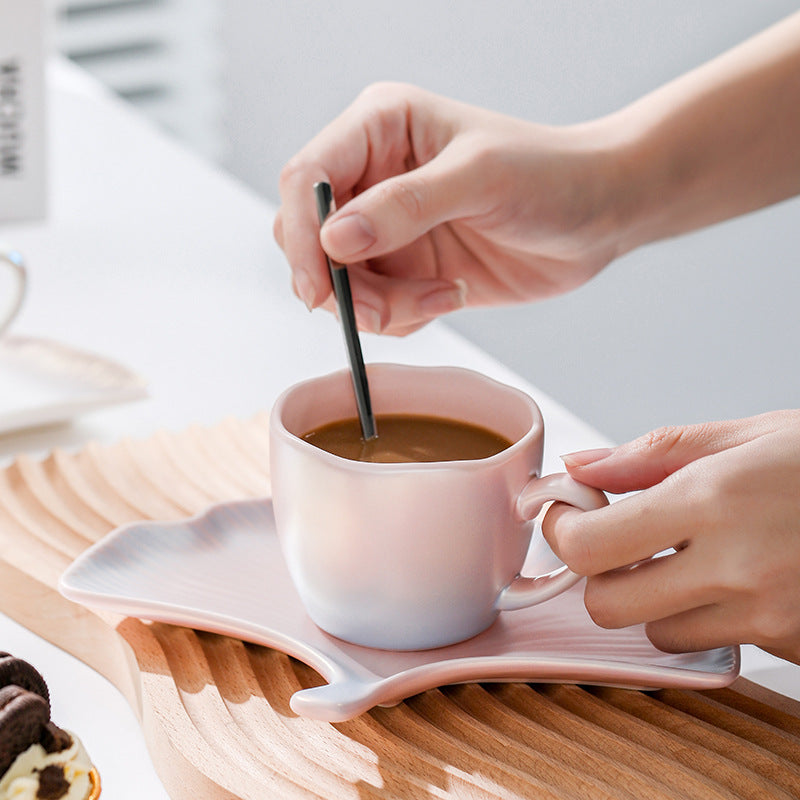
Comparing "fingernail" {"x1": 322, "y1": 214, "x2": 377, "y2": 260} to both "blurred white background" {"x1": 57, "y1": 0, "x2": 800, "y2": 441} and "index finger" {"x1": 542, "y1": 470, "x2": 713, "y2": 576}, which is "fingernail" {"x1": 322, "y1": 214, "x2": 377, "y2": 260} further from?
"blurred white background" {"x1": 57, "y1": 0, "x2": 800, "y2": 441}

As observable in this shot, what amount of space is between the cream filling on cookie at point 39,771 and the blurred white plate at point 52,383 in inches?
16.5

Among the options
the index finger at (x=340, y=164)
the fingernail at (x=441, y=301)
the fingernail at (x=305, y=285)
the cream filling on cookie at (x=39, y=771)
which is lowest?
the cream filling on cookie at (x=39, y=771)

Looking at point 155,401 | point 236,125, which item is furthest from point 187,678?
point 236,125

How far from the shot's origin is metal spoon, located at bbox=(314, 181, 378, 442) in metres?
0.59

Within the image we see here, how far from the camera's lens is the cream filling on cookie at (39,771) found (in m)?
0.44

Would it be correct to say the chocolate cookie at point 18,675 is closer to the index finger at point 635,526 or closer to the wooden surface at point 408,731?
the wooden surface at point 408,731

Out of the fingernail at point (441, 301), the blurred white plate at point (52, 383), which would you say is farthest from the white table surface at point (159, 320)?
the fingernail at point (441, 301)

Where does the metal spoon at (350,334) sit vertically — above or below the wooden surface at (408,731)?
above

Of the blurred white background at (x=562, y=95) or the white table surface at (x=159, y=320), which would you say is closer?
the white table surface at (x=159, y=320)

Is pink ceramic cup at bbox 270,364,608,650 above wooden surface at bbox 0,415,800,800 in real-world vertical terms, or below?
above

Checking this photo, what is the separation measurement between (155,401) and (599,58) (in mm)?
1665

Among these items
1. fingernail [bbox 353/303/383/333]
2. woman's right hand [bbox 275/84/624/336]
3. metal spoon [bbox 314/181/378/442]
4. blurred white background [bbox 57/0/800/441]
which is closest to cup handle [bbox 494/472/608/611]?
→ metal spoon [bbox 314/181/378/442]

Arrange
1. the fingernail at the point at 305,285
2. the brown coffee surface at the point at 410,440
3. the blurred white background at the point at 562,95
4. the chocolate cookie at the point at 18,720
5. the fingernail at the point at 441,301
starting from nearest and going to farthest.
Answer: the chocolate cookie at the point at 18,720 < the brown coffee surface at the point at 410,440 < the fingernail at the point at 305,285 < the fingernail at the point at 441,301 < the blurred white background at the point at 562,95

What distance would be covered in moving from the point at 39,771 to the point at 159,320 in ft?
2.19
